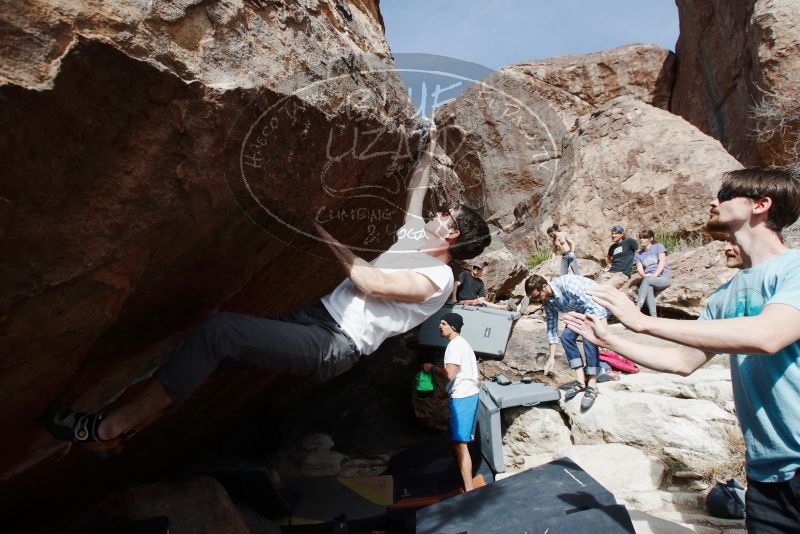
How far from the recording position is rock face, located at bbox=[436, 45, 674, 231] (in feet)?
45.4

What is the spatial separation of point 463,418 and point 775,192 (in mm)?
3255

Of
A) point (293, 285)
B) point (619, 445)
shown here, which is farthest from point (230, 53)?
point (619, 445)

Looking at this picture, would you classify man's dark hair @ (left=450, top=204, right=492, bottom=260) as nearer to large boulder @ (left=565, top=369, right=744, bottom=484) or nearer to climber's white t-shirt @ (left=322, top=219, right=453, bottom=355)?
climber's white t-shirt @ (left=322, top=219, right=453, bottom=355)

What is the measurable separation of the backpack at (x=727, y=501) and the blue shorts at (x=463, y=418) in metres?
1.79

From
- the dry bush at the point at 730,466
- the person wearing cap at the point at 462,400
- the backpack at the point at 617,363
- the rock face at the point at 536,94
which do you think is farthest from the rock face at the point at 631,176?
the dry bush at the point at 730,466

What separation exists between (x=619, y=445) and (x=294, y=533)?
272 centimetres

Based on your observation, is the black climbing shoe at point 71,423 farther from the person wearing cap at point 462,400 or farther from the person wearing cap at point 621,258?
the person wearing cap at point 621,258

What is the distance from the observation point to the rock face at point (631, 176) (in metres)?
10.7

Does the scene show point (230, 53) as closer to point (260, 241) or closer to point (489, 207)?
point (260, 241)

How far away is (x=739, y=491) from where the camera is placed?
127 inches

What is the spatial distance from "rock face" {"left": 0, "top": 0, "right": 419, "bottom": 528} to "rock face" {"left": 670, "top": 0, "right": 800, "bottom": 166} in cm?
1017

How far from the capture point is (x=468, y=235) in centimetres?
274

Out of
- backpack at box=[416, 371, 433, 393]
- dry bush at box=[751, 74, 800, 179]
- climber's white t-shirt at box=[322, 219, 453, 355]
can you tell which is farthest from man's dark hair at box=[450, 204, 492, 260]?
dry bush at box=[751, 74, 800, 179]

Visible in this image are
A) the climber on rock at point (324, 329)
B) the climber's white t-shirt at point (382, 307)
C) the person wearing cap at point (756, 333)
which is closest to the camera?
the person wearing cap at point (756, 333)
